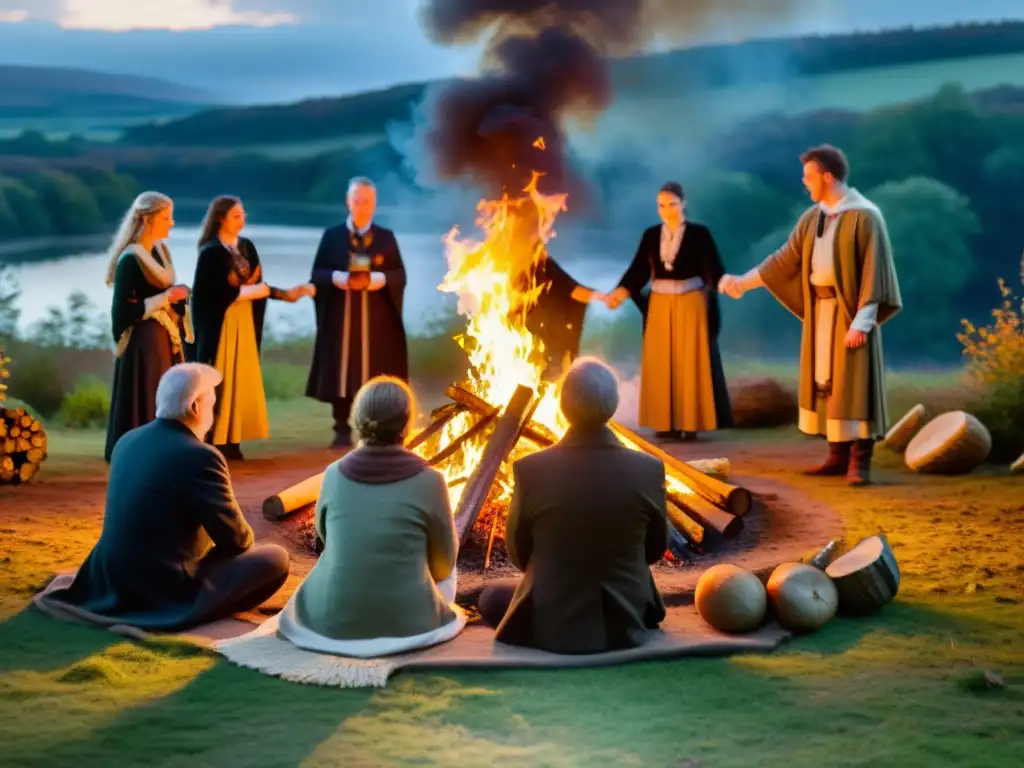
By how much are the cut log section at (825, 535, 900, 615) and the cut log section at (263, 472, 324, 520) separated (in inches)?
→ 115

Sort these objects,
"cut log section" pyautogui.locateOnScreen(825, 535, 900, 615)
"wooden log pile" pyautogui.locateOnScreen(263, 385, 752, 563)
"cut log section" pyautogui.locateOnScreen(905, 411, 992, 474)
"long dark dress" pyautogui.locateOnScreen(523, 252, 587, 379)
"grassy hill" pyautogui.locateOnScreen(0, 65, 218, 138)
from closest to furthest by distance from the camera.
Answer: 1. "cut log section" pyautogui.locateOnScreen(825, 535, 900, 615)
2. "wooden log pile" pyautogui.locateOnScreen(263, 385, 752, 563)
3. "cut log section" pyautogui.locateOnScreen(905, 411, 992, 474)
4. "long dark dress" pyautogui.locateOnScreen(523, 252, 587, 379)
5. "grassy hill" pyautogui.locateOnScreen(0, 65, 218, 138)

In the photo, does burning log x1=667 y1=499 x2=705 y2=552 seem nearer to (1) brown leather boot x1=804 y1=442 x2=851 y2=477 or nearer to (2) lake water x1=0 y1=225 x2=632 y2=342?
(1) brown leather boot x1=804 y1=442 x2=851 y2=477

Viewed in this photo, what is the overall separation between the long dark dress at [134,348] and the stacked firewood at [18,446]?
79 cm

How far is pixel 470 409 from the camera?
801cm

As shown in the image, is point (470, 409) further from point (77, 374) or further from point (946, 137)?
point (946, 137)

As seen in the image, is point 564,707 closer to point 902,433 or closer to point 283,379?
point 902,433

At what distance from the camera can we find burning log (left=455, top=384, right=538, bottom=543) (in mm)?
7211

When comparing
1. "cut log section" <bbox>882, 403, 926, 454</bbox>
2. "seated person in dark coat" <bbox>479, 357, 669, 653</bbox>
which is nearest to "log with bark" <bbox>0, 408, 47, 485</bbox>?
"seated person in dark coat" <bbox>479, 357, 669, 653</bbox>

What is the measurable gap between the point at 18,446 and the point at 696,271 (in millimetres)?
5154

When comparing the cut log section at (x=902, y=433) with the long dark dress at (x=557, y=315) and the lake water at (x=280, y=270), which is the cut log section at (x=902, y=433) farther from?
the lake water at (x=280, y=270)

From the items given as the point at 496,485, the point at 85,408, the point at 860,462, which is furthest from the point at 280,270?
the point at 496,485

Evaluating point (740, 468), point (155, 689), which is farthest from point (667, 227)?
point (155, 689)

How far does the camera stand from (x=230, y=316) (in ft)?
34.2

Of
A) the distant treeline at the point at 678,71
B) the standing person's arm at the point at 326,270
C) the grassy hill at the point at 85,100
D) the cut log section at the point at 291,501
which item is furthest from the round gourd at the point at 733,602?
the grassy hill at the point at 85,100
